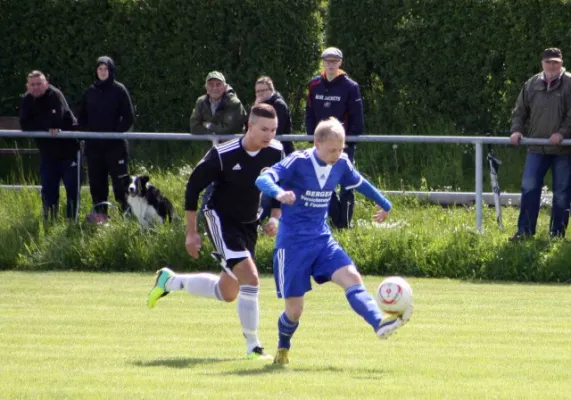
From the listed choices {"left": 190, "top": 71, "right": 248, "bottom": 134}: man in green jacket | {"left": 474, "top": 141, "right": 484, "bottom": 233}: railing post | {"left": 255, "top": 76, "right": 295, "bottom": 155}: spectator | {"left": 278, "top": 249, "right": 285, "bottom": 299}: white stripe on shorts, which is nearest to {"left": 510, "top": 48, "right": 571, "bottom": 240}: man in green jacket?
{"left": 474, "top": 141, "right": 484, "bottom": 233}: railing post

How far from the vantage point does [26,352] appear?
32.7ft

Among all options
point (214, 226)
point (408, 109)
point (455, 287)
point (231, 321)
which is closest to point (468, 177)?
point (408, 109)

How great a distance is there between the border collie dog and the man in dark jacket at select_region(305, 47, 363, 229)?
202 cm

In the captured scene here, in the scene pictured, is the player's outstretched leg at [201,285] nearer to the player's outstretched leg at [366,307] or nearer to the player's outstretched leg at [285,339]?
the player's outstretched leg at [285,339]

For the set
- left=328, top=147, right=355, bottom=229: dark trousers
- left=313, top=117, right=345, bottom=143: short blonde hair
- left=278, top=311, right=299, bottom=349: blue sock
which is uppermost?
left=313, top=117, right=345, bottom=143: short blonde hair

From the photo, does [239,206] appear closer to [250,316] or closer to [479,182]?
[250,316]

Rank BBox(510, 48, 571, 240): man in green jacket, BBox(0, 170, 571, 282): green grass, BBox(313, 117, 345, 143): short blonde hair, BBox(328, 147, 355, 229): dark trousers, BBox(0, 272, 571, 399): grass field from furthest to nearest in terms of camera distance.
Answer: BBox(328, 147, 355, 229): dark trousers → BBox(0, 170, 571, 282): green grass → BBox(510, 48, 571, 240): man in green jacket → BBox(313, 117, 345, 143): short blonde hair → BBox(0, 272, 571, 399): grass field

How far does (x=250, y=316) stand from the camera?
9.88 metres

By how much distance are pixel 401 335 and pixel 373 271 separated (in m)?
4.32

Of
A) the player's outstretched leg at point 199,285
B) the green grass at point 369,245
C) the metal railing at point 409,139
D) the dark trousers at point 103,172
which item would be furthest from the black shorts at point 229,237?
the dark trousers at point 103,172

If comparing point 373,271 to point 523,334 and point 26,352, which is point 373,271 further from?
point 26,352

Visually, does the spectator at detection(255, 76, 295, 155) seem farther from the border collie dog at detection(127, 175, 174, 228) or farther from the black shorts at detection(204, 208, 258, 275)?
the black shorts at detection(204, 208, 258, 275)

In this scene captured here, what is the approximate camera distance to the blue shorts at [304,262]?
31.0 ft

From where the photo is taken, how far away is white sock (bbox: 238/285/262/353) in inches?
388
